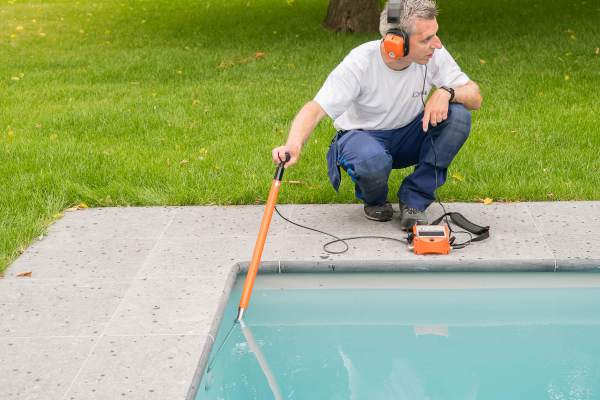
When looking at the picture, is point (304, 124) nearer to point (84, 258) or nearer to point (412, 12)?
point (412, 12)

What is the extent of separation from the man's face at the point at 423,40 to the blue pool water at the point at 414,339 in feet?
3.55

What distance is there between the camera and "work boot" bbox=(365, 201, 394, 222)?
5.16m

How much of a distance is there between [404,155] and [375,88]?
53cm

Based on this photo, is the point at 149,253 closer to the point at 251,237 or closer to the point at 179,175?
the point at 251,237

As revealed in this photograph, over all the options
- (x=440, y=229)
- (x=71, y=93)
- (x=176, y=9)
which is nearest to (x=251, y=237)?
(x=440, y=229)

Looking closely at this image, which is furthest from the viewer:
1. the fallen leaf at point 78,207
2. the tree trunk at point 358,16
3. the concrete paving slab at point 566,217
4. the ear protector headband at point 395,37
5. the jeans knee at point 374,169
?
the tree trunk at point 358,16

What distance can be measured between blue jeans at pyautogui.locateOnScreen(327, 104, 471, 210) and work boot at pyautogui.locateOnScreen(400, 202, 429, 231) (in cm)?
3

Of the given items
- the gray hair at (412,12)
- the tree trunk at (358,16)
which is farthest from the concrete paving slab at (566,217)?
the tree trunk at (358,16)

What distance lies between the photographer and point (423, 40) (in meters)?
4.50

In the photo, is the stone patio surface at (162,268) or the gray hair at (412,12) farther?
the gray hair at (412,12)

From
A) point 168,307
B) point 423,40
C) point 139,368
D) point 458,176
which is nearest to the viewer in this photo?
point 139,368

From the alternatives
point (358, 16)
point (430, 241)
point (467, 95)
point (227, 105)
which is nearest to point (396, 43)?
point (467, 95)

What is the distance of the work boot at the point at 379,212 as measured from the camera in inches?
203

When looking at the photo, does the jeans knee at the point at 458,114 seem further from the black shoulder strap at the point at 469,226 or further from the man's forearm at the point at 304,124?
the man's forearm at the point at 304,124
